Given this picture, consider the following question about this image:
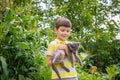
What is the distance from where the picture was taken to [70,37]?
5887 millimetres

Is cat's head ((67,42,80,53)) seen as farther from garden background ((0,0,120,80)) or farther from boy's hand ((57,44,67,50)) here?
garden background ((0,0,120,80))

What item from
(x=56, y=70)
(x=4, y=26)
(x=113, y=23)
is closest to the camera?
(x=56, y=70)

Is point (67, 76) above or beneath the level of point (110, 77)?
above

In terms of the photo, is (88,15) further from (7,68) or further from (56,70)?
(56,70)

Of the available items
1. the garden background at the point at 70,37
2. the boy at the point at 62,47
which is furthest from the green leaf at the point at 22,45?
the boy at the point at 62,47

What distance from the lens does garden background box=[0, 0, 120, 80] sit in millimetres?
4238

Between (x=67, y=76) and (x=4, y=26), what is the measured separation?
127cm

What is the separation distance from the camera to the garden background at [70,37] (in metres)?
4.24

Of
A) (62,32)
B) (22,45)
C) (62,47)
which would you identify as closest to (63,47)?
(62,47)

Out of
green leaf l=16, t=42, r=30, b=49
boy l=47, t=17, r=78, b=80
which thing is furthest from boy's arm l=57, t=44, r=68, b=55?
green leaf l=16, t=42, r=30, b=49

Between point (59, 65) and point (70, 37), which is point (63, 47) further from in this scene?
point (70, 37)

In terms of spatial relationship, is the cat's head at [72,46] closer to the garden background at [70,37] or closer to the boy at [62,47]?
the boy at [62,47]

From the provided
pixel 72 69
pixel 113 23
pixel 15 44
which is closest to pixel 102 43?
pixel 113 23

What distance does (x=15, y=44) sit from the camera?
4164 millimetres
